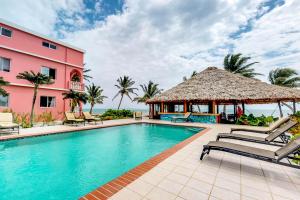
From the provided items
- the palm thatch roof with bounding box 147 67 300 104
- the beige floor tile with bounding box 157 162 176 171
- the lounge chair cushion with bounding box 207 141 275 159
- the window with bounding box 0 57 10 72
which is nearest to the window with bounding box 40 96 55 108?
the window with bounding box 0 57 10 72

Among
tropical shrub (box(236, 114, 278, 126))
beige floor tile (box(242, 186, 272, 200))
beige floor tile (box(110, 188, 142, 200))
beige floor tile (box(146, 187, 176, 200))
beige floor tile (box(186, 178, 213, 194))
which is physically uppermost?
tropical shrub (box(236, 114, 278, 126))

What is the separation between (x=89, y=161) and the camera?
5.38 m

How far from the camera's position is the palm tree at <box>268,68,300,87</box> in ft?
66.8

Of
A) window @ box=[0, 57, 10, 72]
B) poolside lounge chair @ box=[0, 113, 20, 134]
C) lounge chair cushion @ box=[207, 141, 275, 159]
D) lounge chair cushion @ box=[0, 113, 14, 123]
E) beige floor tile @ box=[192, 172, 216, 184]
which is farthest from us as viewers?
window @ box=[0, 57, 10, 72]

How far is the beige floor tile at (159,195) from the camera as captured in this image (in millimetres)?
2509

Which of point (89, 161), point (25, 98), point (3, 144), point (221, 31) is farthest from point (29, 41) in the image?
point (221, 31)

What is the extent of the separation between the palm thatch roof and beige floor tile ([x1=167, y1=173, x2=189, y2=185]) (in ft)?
42.0

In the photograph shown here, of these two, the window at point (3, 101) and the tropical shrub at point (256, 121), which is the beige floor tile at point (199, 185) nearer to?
the tropical shrub at point (256, 121)

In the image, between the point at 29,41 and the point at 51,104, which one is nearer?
the point at 29,41

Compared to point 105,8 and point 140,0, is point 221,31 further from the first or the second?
point 105,8

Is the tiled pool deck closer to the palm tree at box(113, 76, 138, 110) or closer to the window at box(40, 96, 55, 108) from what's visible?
the window at box(40, 96, 55, 108)

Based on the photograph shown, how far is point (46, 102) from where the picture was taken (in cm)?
1477

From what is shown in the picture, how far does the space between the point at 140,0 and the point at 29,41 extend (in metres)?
11.4

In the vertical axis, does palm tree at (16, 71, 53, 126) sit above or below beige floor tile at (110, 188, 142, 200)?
above
